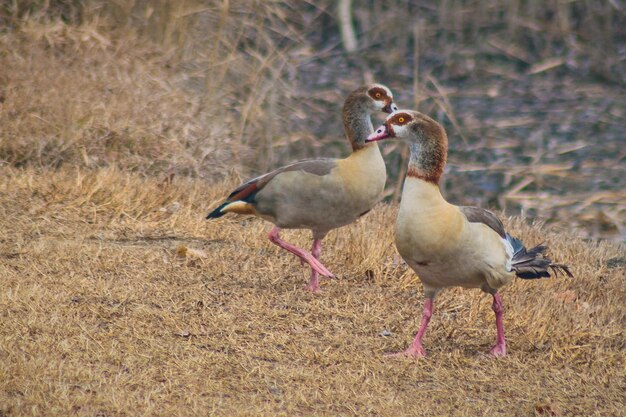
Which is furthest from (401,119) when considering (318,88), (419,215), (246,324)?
(318,88)

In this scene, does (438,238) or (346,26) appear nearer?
(438,238)

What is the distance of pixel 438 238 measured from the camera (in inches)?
200

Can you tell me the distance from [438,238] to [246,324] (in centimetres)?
116

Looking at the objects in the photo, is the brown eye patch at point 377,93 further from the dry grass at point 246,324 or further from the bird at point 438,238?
the bird at point 438,238

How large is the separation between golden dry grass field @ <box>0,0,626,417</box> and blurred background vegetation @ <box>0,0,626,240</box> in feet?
0.11

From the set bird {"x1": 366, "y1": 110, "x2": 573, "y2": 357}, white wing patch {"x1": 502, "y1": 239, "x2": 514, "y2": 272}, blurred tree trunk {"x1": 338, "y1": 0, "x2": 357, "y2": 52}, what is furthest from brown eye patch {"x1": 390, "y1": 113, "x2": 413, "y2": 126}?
blurred tree trunk {"x1": 338, "y1": 0, "x2": 357, "y2": 52}

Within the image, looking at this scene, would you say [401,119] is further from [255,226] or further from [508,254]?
[255,226]

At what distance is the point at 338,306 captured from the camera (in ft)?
19.6

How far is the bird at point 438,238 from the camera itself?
201 inches

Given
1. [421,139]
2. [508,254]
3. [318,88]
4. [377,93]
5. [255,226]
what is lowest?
[318,88]

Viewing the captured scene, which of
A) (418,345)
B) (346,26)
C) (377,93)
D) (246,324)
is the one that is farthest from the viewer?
(346,26)

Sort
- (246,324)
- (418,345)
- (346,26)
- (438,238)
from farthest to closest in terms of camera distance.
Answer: (346,26) < (246,324) < (418,345) < (438,238)

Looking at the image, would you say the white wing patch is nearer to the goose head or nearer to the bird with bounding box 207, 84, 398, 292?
the goose head

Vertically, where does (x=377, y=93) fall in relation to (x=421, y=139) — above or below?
below
